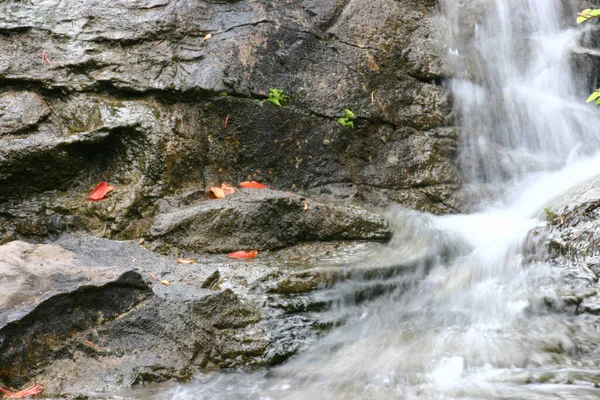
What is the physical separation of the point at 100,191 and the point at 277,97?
2090 mm

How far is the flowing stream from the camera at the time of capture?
3.42 metres

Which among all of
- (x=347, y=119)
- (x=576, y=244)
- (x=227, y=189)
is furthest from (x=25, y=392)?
(x=347, y=119)

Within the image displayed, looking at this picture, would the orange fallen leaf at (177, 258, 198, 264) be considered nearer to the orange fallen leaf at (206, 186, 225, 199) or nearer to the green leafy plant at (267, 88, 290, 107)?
the orange fallen leaf at (206, 186, 225, 199)

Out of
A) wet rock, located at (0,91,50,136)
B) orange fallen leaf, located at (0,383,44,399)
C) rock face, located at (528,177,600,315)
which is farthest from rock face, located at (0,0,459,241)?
orange fallen leaf, located at (0,383,44,399)

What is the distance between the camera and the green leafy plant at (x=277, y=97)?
5.84 m

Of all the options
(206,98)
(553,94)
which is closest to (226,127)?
(206,98)

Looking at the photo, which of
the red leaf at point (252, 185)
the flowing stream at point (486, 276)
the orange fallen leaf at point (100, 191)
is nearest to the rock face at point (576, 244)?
the flowing stream at point (486, 276)

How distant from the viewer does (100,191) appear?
17.1 ft

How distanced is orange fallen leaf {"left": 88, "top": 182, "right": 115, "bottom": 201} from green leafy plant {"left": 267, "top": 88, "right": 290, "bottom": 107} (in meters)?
1.91

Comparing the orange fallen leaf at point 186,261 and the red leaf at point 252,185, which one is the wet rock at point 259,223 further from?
the red leaf at point 252,185

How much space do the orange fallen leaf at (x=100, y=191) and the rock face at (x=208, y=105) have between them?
0.31 feet

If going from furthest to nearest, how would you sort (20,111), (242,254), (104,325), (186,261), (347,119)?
(347,119) → (20,111) → (242,254) → (186,261) → (104,325)

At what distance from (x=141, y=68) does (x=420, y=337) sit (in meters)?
3.88

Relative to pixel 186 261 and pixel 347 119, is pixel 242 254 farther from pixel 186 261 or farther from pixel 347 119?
pixel 347 119
